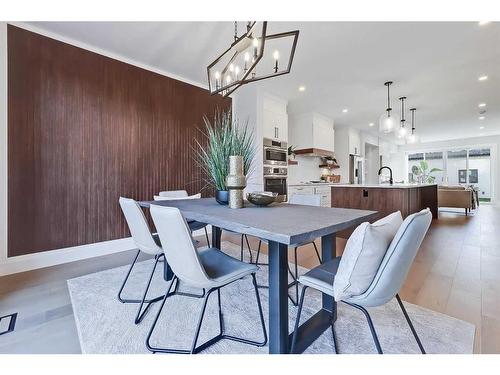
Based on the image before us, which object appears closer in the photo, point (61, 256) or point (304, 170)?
point (61, 256)

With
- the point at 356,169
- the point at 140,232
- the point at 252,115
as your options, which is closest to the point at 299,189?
the point at 252,115

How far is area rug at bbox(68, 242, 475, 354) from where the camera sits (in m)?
1.34

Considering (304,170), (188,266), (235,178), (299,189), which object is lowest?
(188,266)

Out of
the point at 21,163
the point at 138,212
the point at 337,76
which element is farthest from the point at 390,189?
the point at 21,163

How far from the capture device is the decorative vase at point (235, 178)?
5.51ft

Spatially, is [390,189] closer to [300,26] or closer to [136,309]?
→ [300,26]

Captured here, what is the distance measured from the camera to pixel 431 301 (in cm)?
182

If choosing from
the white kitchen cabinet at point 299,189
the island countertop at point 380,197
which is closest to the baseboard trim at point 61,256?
the white kitchen cabinet at point 299,189

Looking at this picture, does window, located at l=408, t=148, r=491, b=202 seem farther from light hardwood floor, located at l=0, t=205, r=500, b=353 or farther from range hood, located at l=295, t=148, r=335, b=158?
light hardwood floor, located at l=0, t=205, r=500, b=353

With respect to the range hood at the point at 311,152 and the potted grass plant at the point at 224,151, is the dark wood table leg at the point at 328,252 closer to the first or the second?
the potted grass plant at the point at 224,151

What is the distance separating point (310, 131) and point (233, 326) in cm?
513

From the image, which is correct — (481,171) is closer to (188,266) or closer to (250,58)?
(250,58)

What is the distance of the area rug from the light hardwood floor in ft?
0.31

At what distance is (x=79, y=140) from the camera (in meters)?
2.86
